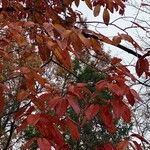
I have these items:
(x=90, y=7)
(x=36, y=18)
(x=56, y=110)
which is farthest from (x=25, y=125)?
(x=36, y=18)

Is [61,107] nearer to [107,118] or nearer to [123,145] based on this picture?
[107,118]

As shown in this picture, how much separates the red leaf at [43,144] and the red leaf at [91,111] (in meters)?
0.23

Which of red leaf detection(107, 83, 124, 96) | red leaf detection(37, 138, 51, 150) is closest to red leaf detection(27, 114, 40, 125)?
red leaf detection(37, 138, 51, 150)

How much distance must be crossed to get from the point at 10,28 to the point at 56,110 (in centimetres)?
45

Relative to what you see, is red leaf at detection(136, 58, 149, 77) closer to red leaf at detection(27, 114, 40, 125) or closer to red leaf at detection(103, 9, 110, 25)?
red leaf at detection(103, 9, 110, 25)

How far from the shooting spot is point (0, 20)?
2.03 meters

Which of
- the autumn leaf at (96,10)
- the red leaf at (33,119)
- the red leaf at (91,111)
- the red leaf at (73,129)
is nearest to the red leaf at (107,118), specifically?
the red leaf at (91,111)

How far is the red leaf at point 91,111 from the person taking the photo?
5.84ft

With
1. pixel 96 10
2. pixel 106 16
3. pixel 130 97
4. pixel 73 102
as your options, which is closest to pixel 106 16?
pixel 106 16

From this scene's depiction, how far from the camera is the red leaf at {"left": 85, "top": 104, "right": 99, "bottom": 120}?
1.78 meters

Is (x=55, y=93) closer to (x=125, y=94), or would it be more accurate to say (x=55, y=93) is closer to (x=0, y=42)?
(x=125, y=94)

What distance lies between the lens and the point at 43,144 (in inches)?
63.6

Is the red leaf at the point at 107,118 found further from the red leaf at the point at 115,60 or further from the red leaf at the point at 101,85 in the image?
the red leaf at the point at 115,60

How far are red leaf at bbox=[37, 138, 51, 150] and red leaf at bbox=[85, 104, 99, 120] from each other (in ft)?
0.76
